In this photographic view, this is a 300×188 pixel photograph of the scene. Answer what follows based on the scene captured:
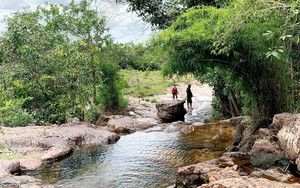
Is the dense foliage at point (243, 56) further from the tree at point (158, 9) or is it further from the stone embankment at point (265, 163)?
the tree at point (158, 9)

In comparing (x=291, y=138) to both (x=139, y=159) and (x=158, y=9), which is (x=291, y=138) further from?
(x=158, y=9)

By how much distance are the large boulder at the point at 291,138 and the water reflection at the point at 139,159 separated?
2.58m

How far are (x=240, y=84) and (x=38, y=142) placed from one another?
6.56m

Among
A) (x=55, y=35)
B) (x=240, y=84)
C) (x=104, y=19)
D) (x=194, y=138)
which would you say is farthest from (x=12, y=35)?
(x=240, y=84)

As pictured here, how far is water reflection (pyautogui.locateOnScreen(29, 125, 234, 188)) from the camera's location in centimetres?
780

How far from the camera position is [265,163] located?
6.69m

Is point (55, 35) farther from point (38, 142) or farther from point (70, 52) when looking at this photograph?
point (38, 142)

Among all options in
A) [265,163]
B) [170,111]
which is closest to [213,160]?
→ [265,163]

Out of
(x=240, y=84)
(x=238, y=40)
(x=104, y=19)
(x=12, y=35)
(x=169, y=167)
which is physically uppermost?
(x=104, y=19)

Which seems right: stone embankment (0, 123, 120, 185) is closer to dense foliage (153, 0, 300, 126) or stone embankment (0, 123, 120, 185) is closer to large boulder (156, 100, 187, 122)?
dense foliage (153, 0, 300, 126)

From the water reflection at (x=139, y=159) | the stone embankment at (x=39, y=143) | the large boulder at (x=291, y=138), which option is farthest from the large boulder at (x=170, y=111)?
the large boulder at (x=291, y=138)

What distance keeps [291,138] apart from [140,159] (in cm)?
451

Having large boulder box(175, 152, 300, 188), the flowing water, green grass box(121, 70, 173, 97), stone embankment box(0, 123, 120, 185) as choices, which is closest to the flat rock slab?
stone embankment box(0, 123, 120, 185)

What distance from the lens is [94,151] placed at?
10766 mm
